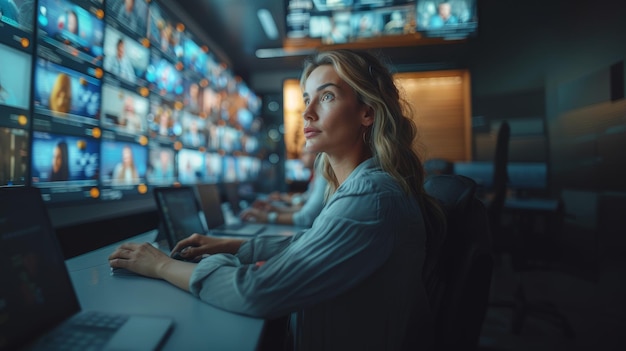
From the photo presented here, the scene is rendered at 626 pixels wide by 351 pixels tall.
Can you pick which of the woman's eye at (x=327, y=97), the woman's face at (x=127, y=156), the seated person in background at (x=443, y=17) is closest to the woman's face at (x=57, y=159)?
the woman's face at (x=127, y=156)

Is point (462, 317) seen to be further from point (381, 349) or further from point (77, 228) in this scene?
point (77, 228)

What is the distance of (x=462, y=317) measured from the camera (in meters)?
0.71

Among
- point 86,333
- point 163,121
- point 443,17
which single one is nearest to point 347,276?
point 86,333

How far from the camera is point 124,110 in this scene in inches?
65.5

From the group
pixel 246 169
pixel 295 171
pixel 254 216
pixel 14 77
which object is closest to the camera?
pixel 14 77

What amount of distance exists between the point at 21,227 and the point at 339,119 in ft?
2.63

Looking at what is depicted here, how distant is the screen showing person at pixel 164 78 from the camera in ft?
6.23

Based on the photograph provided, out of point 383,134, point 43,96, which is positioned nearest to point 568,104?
point 383,134

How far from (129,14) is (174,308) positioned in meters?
1.73

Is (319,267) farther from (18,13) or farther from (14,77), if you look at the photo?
(18,13)

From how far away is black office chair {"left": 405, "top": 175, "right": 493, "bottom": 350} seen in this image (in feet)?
2.29

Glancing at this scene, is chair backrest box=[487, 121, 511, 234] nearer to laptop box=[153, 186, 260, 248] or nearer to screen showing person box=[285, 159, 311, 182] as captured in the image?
laptop box=[153, 186, 260, 248]

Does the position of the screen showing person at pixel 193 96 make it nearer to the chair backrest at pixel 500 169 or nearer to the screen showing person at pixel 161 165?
the screen showing person at pixel 161 165

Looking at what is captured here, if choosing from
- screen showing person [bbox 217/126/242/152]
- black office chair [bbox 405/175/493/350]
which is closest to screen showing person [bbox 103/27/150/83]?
screen showing person [bbox 217/126/242/152]
